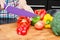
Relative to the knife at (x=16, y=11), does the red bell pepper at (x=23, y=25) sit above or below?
below

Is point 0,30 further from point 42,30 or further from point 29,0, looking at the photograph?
point 29,0

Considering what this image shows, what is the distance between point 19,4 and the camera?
2.77ft

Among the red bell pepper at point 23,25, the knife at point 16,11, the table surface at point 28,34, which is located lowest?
the table surface at point 28,34

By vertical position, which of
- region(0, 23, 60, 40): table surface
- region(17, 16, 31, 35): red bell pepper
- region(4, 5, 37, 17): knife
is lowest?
region(0, 23, 60, 40): table surface

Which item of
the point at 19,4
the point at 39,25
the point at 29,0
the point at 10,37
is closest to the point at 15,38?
the point at 10,37

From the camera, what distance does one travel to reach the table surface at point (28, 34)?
0.63m

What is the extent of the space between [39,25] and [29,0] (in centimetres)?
40

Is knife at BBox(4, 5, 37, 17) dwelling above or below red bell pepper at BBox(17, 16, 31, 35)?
above

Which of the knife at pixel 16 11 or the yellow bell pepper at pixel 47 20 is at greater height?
the knife at pixel 16 11

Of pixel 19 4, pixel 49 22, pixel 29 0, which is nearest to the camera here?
pixel 49 22

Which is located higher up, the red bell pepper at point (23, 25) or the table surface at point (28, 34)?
the red bell pepper at point (23, 25)

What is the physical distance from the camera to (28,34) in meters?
0.66

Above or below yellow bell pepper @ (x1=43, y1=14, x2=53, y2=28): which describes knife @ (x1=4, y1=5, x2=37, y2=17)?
above

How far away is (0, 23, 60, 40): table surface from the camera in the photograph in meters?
0.63
